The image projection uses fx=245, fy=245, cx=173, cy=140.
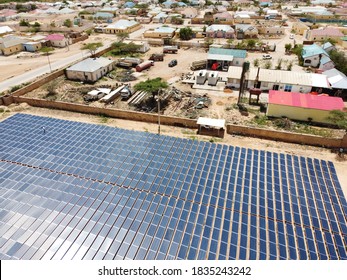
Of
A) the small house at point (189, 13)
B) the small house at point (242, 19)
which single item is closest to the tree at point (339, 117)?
the small house at point (242, 19)

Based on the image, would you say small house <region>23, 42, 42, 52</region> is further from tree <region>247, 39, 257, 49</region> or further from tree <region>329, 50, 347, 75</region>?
tree <region>329, 50, 347, 75</region>

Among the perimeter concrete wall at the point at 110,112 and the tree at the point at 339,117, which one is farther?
the perimeter concrete wall at the point at 110,112

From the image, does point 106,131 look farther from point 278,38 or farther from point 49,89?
point 278,38

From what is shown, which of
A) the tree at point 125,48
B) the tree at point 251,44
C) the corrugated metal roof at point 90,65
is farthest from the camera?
the tree at point 251,44

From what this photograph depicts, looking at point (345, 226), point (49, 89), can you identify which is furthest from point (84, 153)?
point (49, 89)

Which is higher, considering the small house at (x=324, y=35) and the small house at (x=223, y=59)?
the small house at (x=324, y=35)

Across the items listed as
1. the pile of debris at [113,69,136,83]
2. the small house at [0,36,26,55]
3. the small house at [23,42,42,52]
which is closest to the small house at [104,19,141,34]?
the small house at [23,42,42,52]

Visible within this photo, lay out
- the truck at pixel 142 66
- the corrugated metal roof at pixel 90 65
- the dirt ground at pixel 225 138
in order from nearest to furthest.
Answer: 1. the dirt ground at pixel 225 138
2. the corrugated metal roof at pixel 90 65
3. the truck at pixel 142 66

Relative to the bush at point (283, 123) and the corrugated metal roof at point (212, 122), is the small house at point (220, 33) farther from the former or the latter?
the corrugated metal roof at point (212, 122)
